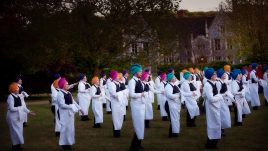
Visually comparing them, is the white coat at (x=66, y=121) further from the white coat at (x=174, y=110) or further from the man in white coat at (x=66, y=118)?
the white coat at (x=174, y=110)

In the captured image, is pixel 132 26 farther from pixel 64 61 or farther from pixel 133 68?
pixel 133 68

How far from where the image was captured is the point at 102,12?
110ft

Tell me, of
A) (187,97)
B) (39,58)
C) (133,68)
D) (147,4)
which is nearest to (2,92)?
(39,58)

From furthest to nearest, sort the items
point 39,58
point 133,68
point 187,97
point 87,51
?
1. point 87,51
2. point 39,58
3. point 187,97
4. point 133,68

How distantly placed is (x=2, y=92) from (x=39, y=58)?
13.9 ft

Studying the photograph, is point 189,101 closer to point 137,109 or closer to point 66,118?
point 137,109

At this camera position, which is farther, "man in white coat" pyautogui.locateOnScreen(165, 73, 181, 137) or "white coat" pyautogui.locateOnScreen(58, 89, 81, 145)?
"man in white coat" pyautogui.locateOnScreen(165, 73, 181, 137)

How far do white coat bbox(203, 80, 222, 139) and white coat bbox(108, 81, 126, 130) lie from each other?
376 centimetres

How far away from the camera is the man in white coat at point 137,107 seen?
11664mm

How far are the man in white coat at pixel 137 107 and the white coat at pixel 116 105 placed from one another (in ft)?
8.51

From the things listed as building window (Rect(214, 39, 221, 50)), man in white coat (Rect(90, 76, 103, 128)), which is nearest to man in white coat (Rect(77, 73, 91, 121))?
man in white coat (Rect(90, 76, 103, 128))

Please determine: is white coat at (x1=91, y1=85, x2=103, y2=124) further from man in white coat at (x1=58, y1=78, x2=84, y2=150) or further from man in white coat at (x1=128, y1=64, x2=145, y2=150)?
man in white coat at (x1=128, y1=64, x2=145, y2=150)

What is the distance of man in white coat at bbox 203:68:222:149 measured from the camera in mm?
11406

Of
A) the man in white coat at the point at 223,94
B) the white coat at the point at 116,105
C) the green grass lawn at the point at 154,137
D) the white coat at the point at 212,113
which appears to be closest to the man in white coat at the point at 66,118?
the green grass lawn at the point at 154,137
